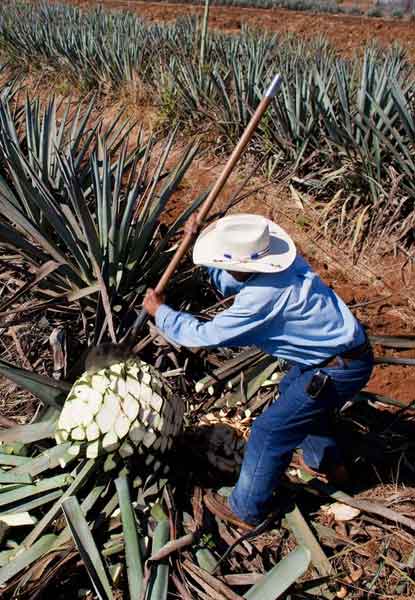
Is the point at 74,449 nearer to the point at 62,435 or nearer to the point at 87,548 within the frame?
the point at 62,435

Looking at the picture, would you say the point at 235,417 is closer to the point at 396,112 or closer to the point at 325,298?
the point at 325,298

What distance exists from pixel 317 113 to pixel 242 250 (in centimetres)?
301

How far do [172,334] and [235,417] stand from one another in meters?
0.79

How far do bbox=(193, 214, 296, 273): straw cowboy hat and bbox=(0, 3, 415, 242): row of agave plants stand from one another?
83.4 inches

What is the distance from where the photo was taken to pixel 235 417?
2781 millimetres

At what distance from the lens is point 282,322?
2.08 meters

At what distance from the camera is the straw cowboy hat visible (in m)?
1.98

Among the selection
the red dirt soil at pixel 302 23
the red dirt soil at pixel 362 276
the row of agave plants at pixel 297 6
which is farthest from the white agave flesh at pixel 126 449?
the row of agave plants at pixel 297 6

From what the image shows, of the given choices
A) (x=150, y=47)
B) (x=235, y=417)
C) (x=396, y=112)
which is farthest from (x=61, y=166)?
(x=150, y=47)

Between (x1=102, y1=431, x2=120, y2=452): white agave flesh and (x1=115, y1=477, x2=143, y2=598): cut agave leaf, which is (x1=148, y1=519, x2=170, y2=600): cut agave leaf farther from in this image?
(x1=102, y1=431, x2=120, y2=452): white agave flesh

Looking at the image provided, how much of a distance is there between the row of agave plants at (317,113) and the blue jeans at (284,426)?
2.15 metres

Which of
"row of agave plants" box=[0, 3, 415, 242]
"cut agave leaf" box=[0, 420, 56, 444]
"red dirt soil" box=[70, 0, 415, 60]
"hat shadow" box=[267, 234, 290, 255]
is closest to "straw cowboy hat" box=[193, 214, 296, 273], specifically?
"hat shadow" box=[267, 234, 290, 255]

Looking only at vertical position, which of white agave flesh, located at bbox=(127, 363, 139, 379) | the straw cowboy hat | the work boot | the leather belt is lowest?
the work boot

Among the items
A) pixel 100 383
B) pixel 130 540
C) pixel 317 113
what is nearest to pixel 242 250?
pixel 100 383
